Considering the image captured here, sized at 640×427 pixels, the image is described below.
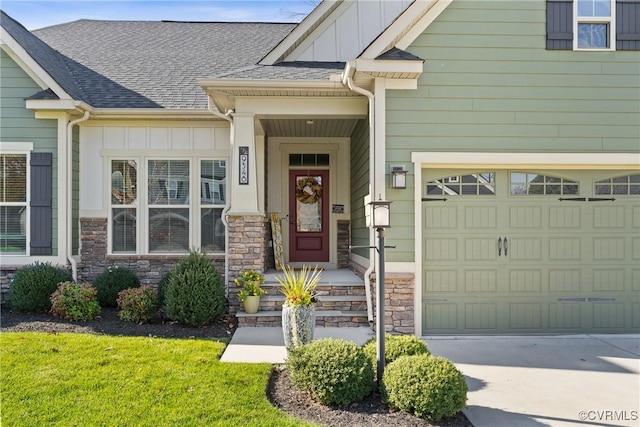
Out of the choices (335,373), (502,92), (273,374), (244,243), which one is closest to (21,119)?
(244,243)

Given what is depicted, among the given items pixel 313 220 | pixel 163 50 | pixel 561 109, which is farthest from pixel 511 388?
pixel 163 50

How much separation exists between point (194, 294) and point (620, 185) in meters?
6.24

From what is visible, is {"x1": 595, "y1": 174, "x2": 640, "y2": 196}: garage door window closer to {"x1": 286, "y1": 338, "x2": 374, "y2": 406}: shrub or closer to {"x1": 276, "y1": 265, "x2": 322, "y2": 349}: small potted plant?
{"x1": 276, "y1": 265, "x2": 322, "y2": 349}: small potted plant

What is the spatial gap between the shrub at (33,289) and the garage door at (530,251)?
5575mm

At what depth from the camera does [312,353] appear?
415cm

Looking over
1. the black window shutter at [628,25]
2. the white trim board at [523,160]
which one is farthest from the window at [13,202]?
the black window shutter at [628,25]

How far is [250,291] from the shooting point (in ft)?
22.6

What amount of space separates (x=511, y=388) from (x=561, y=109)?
395cm

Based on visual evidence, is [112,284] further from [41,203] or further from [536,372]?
[536,372]

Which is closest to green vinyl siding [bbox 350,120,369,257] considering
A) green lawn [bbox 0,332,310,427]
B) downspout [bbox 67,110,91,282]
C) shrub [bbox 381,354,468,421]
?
green lawn [bbox 0,332,310,427]

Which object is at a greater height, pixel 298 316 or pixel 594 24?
pixel 594 24

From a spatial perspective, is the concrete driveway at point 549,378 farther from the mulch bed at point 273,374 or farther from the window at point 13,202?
the window at point 13,202

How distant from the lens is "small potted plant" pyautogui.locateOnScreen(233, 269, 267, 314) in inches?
271

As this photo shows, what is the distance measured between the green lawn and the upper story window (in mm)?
5820
